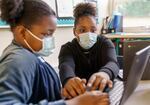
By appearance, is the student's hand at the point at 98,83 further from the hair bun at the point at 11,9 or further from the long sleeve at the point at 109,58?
the hair bun at the point at 11,9

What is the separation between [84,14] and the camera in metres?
1.80

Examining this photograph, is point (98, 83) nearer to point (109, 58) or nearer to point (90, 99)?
point (90, 99)

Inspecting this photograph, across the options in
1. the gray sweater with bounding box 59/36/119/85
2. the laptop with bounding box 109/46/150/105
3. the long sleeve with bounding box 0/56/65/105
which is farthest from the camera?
the gray sweater with bounding box 59/36/119/85

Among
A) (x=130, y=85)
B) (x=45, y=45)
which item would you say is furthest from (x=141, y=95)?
(x=45, y=45)

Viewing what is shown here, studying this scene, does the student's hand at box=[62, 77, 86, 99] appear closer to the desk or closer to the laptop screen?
the laptop screen

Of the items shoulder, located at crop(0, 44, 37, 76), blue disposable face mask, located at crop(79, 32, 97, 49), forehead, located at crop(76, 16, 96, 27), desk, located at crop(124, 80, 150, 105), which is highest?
forehead, located at crop(76, 16, 96, 27)

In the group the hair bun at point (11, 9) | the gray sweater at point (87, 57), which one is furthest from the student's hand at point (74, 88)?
the gray sweater at point (87, 57)

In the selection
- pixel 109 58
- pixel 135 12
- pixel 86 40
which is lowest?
pixel 109 58

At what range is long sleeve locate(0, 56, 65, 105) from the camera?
745 millimetres

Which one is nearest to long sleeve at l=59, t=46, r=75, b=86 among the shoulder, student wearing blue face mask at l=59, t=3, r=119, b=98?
student wearing blue face mask at l=59, t=3, r=119, b=98

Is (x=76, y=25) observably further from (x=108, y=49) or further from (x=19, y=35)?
(x=19, y=35)

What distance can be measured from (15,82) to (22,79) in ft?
0.11

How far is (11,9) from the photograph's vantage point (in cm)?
115

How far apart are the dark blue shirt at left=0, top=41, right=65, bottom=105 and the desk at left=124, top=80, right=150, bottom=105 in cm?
41
